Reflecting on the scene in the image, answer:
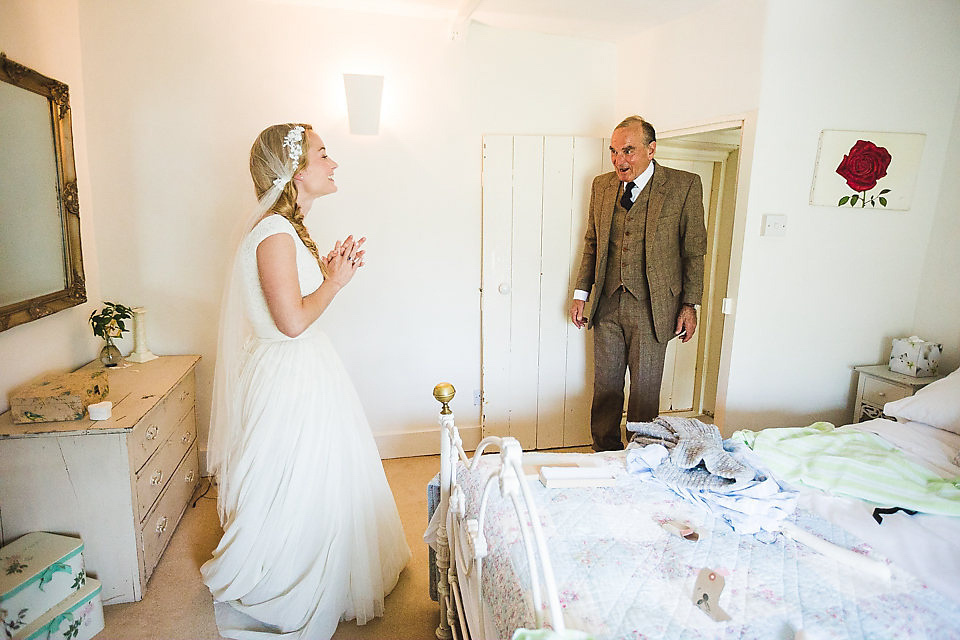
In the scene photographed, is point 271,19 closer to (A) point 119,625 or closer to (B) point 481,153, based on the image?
(B) point 481,153

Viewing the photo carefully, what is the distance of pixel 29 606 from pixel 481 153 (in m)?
2.61

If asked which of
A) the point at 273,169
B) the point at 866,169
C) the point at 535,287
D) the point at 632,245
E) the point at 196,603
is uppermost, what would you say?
the point at 866,169

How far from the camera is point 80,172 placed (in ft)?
8.26

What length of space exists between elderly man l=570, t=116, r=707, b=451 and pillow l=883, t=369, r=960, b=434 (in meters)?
0.86

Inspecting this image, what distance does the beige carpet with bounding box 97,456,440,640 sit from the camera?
6.14ft

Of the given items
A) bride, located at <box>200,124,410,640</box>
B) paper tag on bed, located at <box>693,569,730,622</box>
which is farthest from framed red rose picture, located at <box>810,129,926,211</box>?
bride, located at <box>200,124,410,640</box>

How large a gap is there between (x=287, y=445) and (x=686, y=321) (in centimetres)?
189

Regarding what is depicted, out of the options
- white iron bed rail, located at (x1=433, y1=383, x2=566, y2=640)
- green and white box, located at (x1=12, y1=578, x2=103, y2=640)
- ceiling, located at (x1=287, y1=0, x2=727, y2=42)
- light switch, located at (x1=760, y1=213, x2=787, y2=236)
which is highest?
ceiling, located at (x1=287, y1=0, x2=727, y2=42)

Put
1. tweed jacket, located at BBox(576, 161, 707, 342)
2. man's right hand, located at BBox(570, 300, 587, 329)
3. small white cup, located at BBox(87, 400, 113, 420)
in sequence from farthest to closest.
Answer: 1. man's right hand, located at BBox(570, 300, 587, 329)
2. tweed jacket, located at BBox(576, 161, 707, 342)
3. small white cup, located at BBox(87, 400, 113, 420)

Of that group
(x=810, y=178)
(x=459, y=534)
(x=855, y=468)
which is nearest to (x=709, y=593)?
(x=459, y=534)

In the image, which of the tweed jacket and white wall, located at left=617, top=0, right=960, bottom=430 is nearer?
white wall, located at left=617, top=0, right=960, bottom=430

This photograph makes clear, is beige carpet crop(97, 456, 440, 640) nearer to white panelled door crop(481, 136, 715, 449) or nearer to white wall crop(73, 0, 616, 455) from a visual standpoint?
white wall crop(73, 0, 616, 455)

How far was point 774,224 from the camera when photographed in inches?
96.8

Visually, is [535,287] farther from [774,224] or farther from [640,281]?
[774,224]
